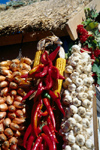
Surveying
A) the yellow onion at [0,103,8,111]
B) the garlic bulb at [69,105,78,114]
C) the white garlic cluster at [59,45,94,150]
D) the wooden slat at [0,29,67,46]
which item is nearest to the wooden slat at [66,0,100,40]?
the wooden slat at [0,29,67,46]

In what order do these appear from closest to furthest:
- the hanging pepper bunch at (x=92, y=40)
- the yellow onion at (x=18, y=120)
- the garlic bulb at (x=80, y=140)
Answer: the garlic bulb at (x=80, y=140) → the yellow onion at (x=18, y=120) → the hanging pepper bunch at (x=92, y=40)

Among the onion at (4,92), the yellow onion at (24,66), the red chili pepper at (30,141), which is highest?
the yellow onion at (24,66)

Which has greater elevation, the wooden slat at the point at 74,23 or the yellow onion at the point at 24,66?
the wooden slat at the point at 74,23

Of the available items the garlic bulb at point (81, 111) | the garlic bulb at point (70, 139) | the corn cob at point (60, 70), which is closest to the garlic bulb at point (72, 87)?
the corn cob at point (60, 70)

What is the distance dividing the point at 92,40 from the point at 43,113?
1387 millimetres

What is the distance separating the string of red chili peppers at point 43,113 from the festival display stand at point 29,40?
19.6 inches

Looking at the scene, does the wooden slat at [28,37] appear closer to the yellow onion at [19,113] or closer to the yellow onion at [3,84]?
the yellow onion at [3,84]

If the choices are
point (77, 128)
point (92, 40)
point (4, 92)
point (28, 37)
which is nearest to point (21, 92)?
point (4, 92)

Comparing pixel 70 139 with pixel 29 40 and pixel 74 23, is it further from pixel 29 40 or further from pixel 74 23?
pixel 29 40

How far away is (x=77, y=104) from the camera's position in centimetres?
192

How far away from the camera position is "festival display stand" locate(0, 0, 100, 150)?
242 cm

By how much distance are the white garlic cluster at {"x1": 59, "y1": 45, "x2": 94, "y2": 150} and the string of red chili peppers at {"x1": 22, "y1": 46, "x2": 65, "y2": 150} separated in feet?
0.37

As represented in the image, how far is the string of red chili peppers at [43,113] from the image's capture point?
1.90 m

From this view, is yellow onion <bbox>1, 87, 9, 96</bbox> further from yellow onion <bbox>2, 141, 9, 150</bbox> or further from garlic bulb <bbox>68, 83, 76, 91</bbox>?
garlic bulb <bbox>68, 83, 76, 91</bbox>
